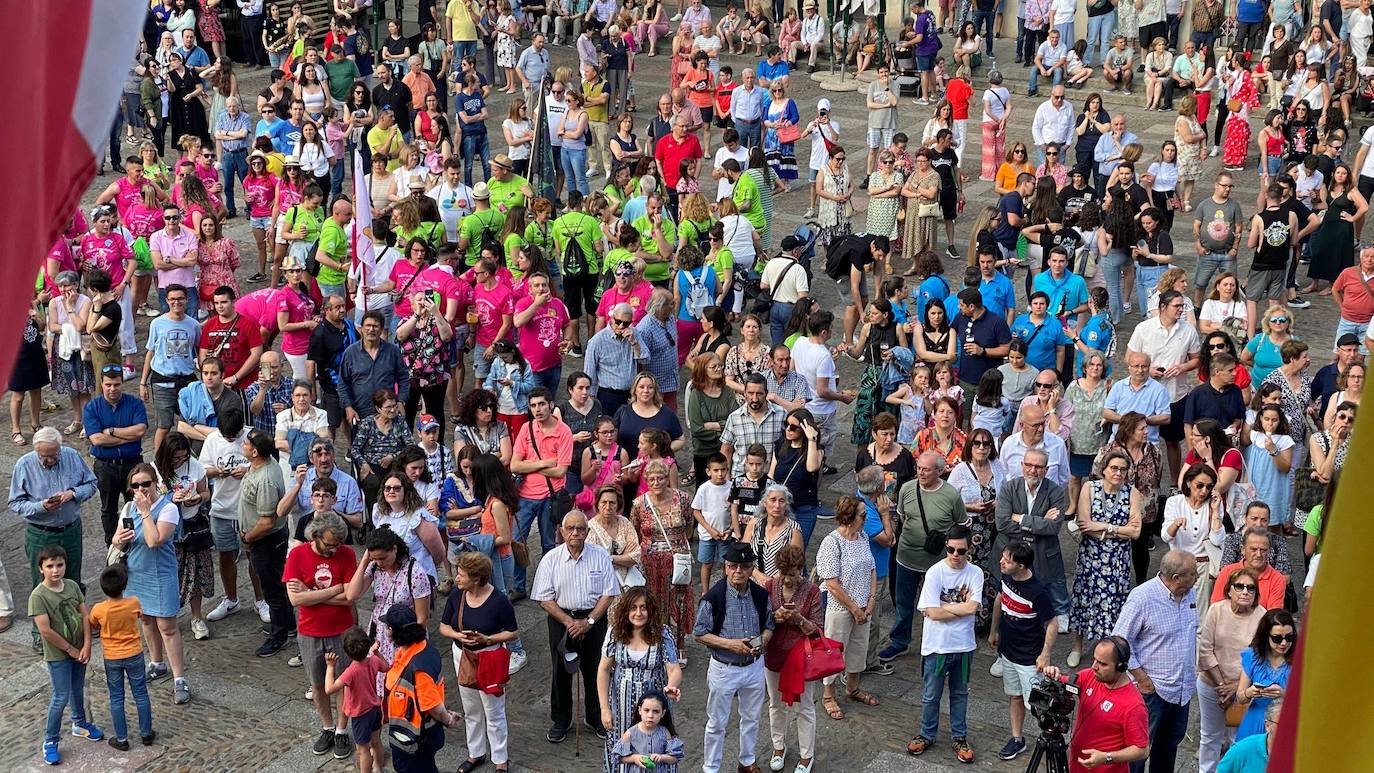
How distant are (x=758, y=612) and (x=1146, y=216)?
7775 mm

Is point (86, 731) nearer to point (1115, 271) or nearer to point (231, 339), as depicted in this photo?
point (231, 339)

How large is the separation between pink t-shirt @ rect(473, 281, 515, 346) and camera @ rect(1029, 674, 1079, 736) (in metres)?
6.22

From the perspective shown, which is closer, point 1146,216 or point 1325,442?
point 1325,442

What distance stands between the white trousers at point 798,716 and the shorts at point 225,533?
147 inches

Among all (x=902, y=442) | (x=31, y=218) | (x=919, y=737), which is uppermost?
(x=31, y=218)

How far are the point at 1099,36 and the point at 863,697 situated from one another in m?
18.5

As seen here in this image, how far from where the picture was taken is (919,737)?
10.1 m

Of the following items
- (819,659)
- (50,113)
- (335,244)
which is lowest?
(819,659)

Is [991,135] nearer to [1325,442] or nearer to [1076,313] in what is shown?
[1076,313]

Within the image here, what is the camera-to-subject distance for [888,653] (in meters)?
11.1

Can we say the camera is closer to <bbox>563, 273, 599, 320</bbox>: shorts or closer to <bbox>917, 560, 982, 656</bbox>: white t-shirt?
<bbox>917, 560, 982, 656</bbox>: white t-shirt

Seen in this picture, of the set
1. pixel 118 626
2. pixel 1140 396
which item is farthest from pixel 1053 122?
pixel 118 626

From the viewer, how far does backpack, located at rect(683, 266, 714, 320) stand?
14.5 metres

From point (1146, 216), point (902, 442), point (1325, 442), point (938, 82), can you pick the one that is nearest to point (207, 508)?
point (902, 442)
